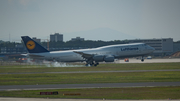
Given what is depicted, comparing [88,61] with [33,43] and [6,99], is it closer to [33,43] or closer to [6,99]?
[33,43]

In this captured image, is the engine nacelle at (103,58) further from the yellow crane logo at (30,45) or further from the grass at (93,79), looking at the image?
the grass at (93,79)

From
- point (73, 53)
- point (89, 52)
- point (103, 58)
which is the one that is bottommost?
point (103, 58)

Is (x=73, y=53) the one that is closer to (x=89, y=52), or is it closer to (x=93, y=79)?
(x=89, y=52)

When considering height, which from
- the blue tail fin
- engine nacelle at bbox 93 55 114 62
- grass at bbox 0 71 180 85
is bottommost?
grass at bbox 0 71 180 85

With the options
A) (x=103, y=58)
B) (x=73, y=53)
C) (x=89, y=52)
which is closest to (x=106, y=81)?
(x=103, y=58)

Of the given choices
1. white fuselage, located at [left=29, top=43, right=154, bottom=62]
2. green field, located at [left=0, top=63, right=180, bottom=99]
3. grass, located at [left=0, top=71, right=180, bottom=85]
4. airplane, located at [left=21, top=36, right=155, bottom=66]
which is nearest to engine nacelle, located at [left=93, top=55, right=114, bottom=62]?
airplane, located at [left=21, top=36, right=155, bottom=66]

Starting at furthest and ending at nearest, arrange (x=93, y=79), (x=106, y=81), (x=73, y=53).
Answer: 1. (x=73, y=53)
2. (x=93, y=79)
3. (x=106, y=81)

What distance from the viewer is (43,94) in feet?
75.9

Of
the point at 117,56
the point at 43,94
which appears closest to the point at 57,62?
the point at 117,56

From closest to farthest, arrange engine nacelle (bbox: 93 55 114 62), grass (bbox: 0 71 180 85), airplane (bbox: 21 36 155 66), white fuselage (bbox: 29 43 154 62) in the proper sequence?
grass (bbox: 0 71 180 85) < engine nacelle (bbox: 93 55 114 62) < airplane (bbox: 21 36 155 66) < white fuselage (bbox: 29 43 154 62)

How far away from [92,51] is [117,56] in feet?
24.7

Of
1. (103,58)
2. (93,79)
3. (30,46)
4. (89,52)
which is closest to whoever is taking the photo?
(93,79)

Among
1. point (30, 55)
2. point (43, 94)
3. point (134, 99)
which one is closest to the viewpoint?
point (134, 99)

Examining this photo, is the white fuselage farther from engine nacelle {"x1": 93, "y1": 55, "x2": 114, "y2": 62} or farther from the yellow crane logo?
the yellow crane logo
